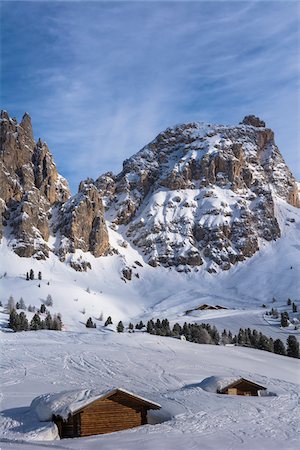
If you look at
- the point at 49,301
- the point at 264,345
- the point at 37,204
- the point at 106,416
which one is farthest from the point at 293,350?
the point at 37,204

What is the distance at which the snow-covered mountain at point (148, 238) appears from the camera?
131625 millimetres

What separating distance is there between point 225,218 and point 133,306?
216ft

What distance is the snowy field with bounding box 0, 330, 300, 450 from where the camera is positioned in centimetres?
1916

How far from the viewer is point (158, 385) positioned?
3600cm

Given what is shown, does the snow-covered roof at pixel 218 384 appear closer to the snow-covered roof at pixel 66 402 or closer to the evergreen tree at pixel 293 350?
the snow-covered roof at pixel 66 402

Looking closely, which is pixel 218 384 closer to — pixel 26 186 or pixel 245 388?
pixel 245 388

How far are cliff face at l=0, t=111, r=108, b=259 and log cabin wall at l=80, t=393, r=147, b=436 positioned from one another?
12320 centimetres

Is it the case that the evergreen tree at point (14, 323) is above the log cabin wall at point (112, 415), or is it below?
above

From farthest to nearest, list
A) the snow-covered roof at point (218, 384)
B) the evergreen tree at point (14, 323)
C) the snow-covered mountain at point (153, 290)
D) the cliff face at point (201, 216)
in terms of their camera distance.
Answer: the cliff face at point (201, 216) → the evergreen tree at point (14, 323) → the snow-covered roof at point (218, 384) → the snow-covered mountain at point (153, 290)

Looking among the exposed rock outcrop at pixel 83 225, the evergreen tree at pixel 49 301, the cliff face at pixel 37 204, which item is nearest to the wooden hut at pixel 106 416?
the evergreen tree at pixel 49 301

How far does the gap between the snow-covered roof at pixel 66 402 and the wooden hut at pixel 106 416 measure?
0.19 feet

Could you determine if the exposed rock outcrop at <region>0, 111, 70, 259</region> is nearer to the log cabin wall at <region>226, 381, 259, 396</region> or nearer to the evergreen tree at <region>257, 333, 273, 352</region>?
the evergreen tree at <region>257, 333, 273, 352</region>

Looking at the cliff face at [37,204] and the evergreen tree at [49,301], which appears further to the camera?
the cliff face at [37,204]

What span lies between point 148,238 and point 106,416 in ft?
498
